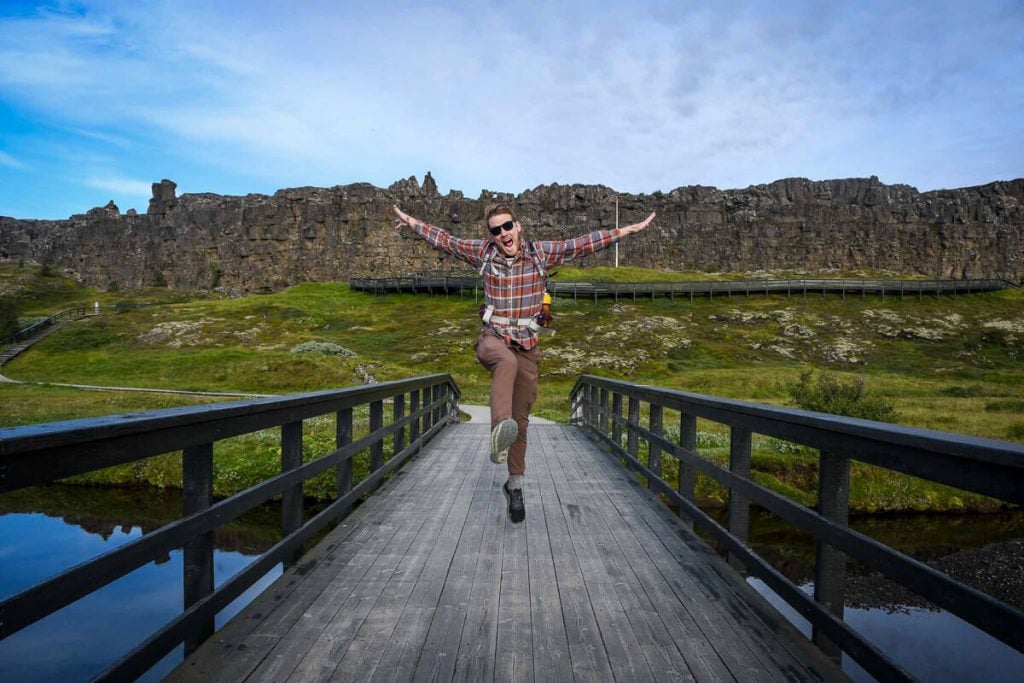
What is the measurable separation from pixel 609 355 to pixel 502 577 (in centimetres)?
3216

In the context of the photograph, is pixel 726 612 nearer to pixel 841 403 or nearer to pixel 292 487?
pixel 292 487

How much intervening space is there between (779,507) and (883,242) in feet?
252

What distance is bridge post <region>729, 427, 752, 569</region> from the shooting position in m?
3.94

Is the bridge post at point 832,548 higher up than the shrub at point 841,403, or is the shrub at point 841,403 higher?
the bridge post at point 832,548

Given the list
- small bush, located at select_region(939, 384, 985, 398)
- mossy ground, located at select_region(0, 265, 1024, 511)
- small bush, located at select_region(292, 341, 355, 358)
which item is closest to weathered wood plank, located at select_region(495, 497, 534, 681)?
mossy ground, located at select_region(0, 265, 1024, 511)

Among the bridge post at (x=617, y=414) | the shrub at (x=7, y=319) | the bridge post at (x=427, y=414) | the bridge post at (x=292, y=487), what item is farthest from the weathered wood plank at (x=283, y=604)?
the shrub at (x=7, y=319)

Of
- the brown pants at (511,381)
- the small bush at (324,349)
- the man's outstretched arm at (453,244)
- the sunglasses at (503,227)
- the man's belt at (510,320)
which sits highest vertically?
the sunglasses at (503,227)

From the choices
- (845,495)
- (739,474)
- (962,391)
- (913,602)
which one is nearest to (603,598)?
(739,474)

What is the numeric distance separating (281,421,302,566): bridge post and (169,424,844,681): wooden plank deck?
0.75 feet

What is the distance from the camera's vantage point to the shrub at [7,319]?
40.7 m

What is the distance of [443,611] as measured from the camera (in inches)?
133

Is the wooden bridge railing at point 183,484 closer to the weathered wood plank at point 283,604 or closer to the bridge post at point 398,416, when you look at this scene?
the weathered wood plank at point 283,604

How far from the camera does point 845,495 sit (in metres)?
2.80

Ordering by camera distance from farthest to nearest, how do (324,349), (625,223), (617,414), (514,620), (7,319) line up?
1. (625,223)
2. (7,319)
3. (324,349)
4. (617,414)
5. (514,620)
